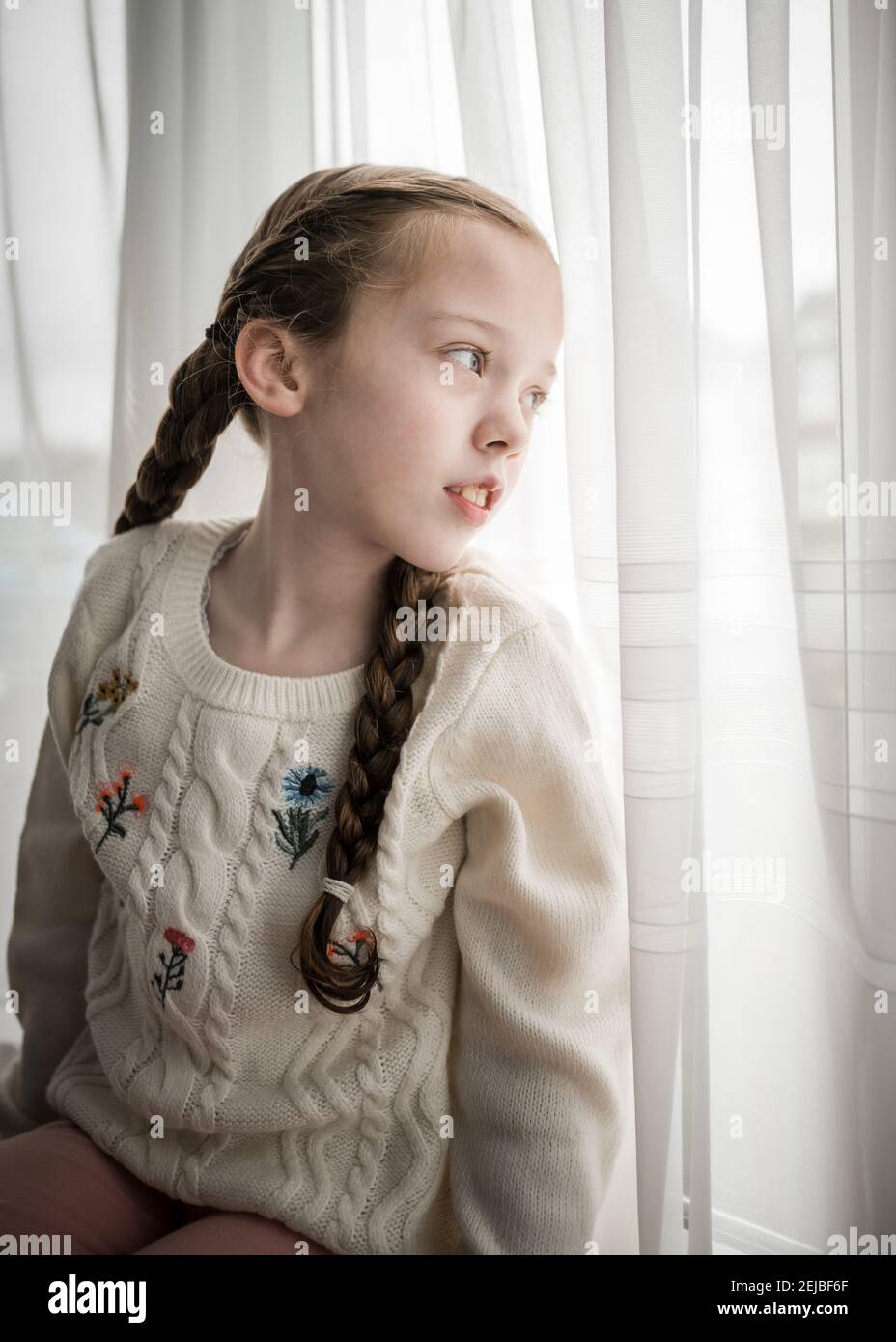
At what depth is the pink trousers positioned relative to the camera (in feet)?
3.01

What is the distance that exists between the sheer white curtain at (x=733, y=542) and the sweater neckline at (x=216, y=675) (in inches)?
9.8

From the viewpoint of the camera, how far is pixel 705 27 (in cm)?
85

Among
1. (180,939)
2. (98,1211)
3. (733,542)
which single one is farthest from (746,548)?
(98,1211)

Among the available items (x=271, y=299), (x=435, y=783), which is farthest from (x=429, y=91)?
(x=435, y=783)

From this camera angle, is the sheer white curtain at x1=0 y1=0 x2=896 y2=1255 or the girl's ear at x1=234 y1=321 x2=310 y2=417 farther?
the girl's ear at x1=234 y1=321 x2=310 y2=417

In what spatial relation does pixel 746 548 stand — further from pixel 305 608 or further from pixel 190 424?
pixel 190 424

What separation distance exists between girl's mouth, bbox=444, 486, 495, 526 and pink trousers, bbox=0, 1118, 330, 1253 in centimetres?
67

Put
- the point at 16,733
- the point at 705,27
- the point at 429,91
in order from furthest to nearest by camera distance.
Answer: the point at 16,733, the point at 429,91, the point at 705,27

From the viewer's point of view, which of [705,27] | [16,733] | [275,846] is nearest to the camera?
[705,27]

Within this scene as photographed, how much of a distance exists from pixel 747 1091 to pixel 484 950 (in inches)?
10.3

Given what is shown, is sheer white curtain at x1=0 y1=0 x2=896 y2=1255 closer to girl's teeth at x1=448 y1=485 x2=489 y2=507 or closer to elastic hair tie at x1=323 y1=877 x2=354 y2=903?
girl's teeth at x1=448 y1=485 x2=489 y2=507

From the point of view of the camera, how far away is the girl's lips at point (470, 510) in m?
0.91

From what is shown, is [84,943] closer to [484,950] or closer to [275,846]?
[275,846]

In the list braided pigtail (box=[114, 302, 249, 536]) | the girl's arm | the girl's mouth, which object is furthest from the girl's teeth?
the girl's arm
